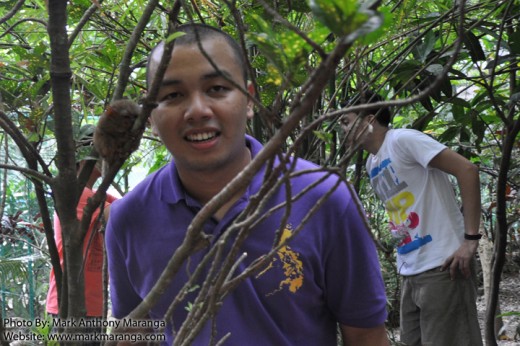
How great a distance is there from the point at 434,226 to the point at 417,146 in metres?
0.37

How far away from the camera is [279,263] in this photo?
3.94 feet

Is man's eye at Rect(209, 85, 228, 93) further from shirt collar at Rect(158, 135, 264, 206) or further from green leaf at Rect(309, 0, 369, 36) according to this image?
green leaf at Rect(309, 0, 369, 36)

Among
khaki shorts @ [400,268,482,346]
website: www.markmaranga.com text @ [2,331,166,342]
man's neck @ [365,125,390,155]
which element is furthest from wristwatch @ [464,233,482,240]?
website: www.markmaranga.com text @ [2,331,166,342]

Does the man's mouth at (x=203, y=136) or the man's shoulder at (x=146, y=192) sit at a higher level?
the man's mouth at (x=203, y=136)

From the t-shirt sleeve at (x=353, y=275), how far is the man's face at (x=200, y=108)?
0.26 m

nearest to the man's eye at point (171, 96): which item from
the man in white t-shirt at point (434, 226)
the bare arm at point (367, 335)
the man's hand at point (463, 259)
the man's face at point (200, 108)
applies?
the man's face at point (200, 108)

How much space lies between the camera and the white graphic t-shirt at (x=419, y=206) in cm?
287

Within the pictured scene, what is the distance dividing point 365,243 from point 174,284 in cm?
36

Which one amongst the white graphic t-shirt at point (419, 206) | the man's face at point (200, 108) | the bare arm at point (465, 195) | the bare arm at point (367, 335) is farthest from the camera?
the white graphic t-shirt at point (419, 206)

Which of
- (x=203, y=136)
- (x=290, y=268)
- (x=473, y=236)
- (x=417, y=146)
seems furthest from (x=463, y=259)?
(x=203, y=136)

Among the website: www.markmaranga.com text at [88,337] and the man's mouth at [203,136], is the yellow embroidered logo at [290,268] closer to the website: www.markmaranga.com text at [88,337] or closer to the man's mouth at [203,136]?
the man's mouth at [203,136]

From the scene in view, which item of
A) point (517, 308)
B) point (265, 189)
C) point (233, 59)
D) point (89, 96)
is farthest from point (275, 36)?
point (517, 308)

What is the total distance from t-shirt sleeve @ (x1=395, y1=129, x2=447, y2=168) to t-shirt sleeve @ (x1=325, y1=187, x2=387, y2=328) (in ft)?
5.05

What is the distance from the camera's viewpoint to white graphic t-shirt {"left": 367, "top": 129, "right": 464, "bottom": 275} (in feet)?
9.40
